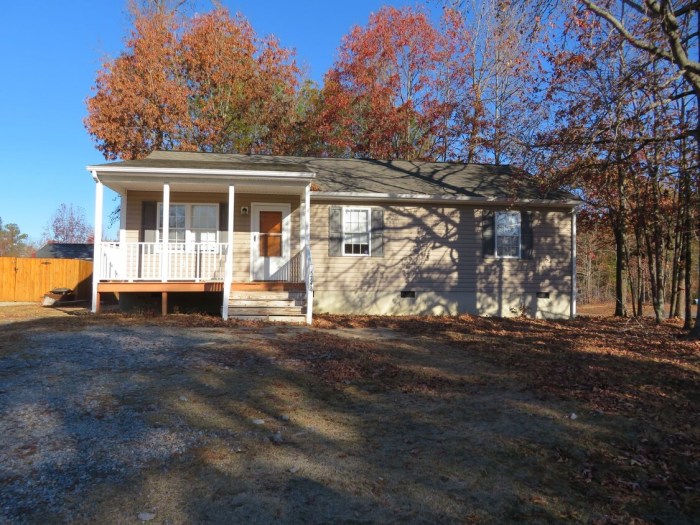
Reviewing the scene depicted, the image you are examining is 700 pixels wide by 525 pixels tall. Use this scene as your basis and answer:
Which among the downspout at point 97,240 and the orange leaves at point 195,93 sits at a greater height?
the orange leaves at point 195,93

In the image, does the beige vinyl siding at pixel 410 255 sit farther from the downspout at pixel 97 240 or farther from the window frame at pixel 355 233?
the downspout at pixel 97 240

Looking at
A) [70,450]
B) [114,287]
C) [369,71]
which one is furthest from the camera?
[369,71]

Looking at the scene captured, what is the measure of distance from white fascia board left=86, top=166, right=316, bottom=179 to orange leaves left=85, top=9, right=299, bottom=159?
11547mm

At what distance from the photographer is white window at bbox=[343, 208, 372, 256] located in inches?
517

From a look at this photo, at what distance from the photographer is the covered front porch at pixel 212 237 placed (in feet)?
36.4

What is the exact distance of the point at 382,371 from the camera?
640cm

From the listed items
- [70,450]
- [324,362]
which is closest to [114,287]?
[324,362]

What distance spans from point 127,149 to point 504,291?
1684 centimetres

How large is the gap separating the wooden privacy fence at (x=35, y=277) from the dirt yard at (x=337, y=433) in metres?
12.0

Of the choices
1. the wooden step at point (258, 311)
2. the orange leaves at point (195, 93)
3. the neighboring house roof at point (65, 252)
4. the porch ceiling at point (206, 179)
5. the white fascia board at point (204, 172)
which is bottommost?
the wooden step at point (258, 311)

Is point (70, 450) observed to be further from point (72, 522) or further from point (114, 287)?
point (114, 287)

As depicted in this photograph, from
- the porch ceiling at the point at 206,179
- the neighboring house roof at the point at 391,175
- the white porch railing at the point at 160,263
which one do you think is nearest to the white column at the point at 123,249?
the white porch railing at the point at 160,263

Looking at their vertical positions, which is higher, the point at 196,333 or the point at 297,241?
the point at 297,241

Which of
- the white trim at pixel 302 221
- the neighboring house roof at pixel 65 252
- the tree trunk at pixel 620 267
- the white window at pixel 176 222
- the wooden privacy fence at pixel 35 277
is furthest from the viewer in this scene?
the neighboring house roof at pixel 65 252
